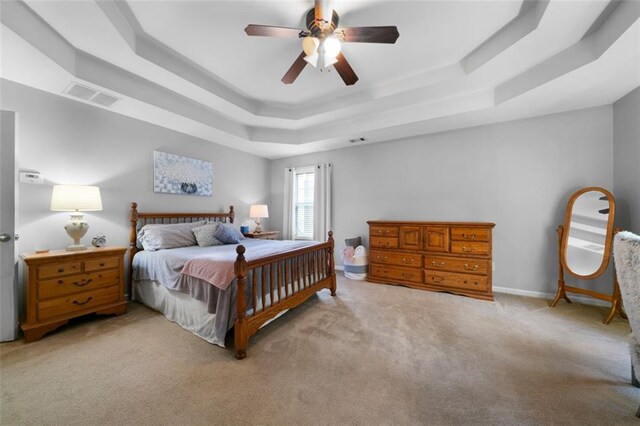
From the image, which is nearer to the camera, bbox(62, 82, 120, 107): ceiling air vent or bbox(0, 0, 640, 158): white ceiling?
bbox(0, 0, 640, 158): white ceiling

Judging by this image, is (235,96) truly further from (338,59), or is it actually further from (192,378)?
(192,378)

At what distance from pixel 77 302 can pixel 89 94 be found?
7.49 ft

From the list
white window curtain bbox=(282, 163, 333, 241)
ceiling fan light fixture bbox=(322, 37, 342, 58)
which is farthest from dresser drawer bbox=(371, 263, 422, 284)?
ceiling fan light fixture bbox=(322, 37, 342, 58)

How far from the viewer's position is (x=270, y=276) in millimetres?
2352

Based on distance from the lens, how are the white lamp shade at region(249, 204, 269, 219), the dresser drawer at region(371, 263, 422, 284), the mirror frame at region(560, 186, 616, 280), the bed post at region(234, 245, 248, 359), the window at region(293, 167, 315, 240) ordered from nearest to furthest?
1. the bed post at region(234, 245, 248, 359)
2. the mirror frame at region(560, 186, 616, 280)
3. the dresser drawer at region(371, 263, 422, 284)
4. the white lamp shade at region(249, 204, 269, 219)
5. the window at region(293, 167, 315, 240)

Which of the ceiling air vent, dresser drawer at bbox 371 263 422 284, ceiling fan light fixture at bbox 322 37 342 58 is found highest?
ceiling fan light fixture at bbox 322 37 342 58

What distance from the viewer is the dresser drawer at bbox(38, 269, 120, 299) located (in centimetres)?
224

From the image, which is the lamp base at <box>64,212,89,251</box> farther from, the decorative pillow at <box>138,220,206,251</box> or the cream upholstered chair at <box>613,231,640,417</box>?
the cream upholstered chair at <box>613,231,640,417</box>

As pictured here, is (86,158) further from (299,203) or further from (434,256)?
(434,256)

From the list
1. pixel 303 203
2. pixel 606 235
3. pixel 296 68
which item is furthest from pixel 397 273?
pixel 296 68

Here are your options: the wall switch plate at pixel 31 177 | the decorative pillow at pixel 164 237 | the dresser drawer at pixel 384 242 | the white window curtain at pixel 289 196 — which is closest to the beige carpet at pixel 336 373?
the decorative pillow at pixel 164 237

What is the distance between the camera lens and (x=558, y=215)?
322 cm

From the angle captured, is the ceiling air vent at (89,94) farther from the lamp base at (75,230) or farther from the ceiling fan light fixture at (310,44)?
the ceiling fan light fixture at (310,44)

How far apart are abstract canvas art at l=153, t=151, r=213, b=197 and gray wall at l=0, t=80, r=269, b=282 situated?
93 mm
